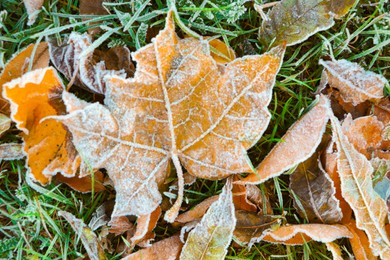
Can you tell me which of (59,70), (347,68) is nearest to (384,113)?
(347,68)

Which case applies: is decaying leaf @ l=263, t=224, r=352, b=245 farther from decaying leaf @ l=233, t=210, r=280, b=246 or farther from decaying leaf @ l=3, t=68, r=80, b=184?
decaying leaf @ l=3, t=68, r=80, b=184

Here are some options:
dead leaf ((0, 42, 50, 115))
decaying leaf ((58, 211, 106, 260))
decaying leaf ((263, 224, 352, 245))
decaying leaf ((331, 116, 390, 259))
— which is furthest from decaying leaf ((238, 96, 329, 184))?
dead leaf ((0, 42, 50, 115))

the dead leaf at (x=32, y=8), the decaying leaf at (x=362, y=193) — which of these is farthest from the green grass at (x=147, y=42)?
the decaying leaf at (x=362, y=193)

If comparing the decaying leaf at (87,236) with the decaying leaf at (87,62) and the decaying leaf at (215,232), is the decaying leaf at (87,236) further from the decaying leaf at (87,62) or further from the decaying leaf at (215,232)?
the decaying leaf at (87,62)

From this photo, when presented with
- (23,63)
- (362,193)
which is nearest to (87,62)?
(23,63)

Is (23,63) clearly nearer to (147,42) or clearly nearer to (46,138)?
(46,138)

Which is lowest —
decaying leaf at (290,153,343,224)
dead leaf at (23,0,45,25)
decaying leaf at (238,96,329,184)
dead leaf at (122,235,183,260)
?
dead leaf at (122,235,183,260)
